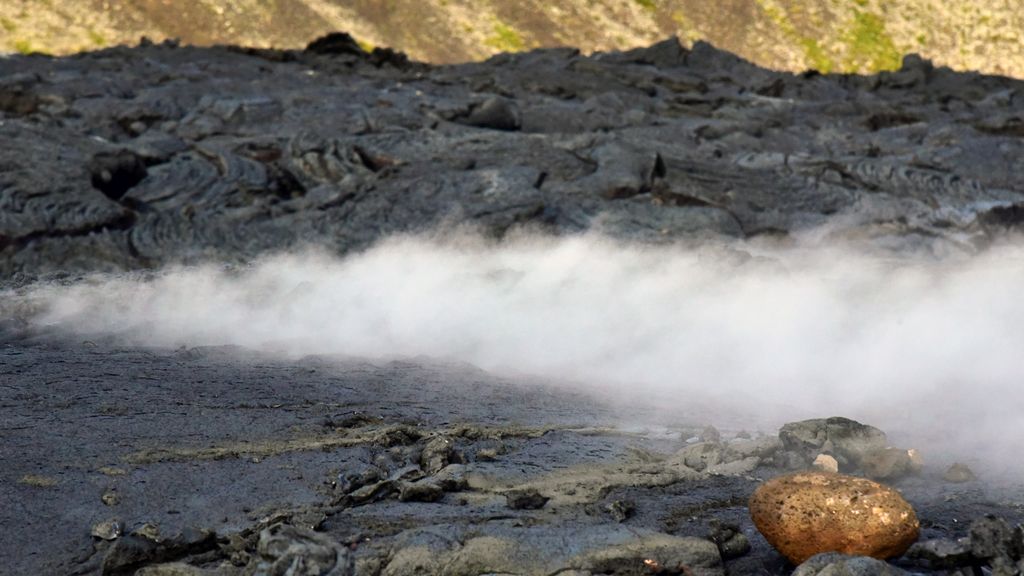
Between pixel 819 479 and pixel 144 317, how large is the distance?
9.43 meters

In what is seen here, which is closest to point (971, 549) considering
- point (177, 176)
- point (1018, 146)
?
point (177, 176)

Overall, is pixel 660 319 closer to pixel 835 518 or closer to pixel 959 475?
pixel 959 475

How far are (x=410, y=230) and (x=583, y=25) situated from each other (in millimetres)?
47348

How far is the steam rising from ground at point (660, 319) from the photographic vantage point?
29.1ft

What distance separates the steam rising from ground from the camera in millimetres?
8859

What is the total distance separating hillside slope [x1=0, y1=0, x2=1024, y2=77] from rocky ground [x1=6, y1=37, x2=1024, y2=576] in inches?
856

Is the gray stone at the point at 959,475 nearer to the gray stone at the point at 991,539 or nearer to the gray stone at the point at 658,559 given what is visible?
the gray stone at the point at 991,539

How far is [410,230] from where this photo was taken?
15703mm

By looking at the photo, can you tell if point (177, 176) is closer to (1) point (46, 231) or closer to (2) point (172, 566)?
(1) point (46, 231)

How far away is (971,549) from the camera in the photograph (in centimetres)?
461

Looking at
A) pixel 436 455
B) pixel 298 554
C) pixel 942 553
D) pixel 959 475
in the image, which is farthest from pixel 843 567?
pixel 436 455

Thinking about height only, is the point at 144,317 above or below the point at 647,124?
below

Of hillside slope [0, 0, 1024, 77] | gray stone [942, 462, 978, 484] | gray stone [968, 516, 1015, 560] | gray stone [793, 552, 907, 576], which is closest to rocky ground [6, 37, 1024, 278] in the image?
gray stone [942, 462, 978, 484]

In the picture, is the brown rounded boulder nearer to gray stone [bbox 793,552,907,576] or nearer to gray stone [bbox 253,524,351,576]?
gray stone [bbox 793,552,907,576]
